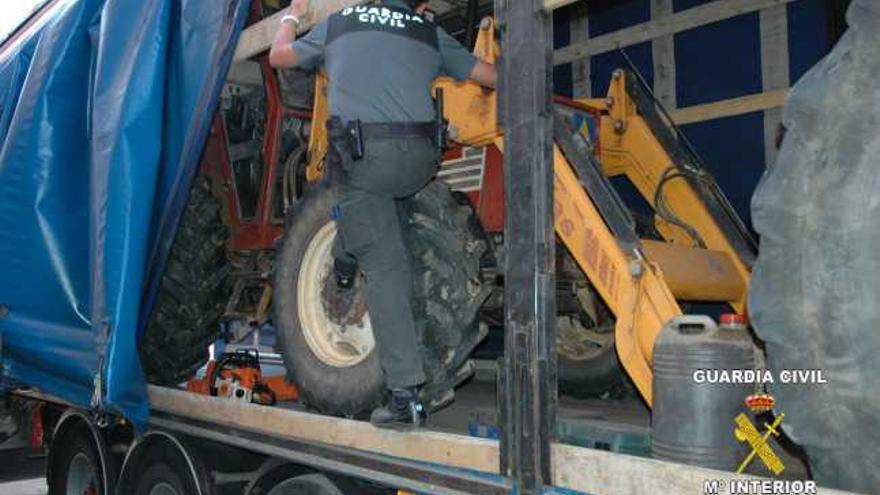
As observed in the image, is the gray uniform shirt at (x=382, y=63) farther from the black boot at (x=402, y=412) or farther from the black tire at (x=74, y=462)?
the black tire at (x=74, y=462)

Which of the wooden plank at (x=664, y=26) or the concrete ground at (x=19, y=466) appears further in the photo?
the concrete ground at (x=19, y=466)

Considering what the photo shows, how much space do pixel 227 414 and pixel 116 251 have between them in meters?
0.93

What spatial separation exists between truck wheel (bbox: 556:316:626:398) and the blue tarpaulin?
88.1 inches

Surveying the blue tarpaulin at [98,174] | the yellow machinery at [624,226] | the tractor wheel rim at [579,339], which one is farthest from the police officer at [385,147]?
the tractor wheel rim at [579,339]

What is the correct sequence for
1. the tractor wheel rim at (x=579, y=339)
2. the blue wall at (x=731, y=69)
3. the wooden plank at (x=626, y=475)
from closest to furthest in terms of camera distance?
the wooden plank at (x=626, y=475) → the tractor wheel rim at (x=579, y=339) → the blue wall at (x=731, y=69)

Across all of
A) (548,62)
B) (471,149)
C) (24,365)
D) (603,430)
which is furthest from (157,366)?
(548,62)

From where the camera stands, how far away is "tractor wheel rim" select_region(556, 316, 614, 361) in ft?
15.0

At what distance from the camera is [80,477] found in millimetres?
5531

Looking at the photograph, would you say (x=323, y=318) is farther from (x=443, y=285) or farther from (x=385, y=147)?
(x=385, y=147)

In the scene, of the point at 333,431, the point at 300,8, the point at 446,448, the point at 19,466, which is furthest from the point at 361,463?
the point at 19,466

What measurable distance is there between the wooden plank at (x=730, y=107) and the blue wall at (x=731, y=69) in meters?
0.04

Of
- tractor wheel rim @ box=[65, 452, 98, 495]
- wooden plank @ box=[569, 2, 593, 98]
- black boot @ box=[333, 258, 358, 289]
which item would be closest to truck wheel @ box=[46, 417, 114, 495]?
tractor wheel rim @ box=[65, 452, 98, 495]

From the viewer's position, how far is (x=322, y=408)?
11.4 ft

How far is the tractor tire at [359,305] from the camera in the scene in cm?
314
